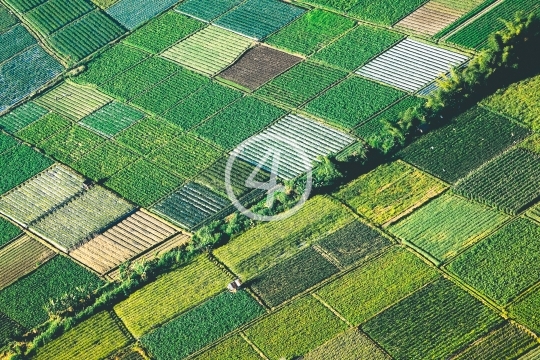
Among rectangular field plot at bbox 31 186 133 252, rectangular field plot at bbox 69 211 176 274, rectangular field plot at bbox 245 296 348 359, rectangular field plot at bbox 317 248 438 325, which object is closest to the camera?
rectangular field plot at bbox 245 296 348 359

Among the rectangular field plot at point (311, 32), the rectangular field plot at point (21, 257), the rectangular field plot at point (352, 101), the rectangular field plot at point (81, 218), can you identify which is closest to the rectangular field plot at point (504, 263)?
the rectangular field plot at point (352, 101)

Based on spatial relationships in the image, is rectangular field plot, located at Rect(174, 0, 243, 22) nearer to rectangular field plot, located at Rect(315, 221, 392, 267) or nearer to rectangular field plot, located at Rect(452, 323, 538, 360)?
rectangular field plot, located at Rect(315, 221, 392, 267)

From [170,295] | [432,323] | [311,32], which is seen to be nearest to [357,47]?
[311,32]

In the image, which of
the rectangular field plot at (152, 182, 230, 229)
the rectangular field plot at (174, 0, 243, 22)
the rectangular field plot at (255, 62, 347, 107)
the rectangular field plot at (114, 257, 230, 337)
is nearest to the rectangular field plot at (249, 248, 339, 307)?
the rectangular field plot at (114, 257, 230, 337)

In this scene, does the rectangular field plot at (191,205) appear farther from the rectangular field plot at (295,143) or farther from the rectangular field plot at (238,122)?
the rectangular field plot at (238,122)

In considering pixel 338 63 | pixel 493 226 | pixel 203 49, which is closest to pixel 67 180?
pixel 203 49

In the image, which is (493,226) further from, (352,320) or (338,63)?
(338,63)
